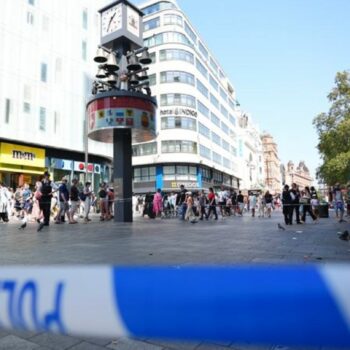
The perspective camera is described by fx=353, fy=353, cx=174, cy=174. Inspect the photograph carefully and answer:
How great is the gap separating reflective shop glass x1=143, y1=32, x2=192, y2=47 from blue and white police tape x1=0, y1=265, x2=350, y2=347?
5401 cm

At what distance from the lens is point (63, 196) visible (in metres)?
14.5

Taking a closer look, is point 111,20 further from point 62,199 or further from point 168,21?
point 168,21

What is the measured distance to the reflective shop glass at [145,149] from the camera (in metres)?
50.9

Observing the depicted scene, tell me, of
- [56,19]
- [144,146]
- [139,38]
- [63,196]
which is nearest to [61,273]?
[63,196]

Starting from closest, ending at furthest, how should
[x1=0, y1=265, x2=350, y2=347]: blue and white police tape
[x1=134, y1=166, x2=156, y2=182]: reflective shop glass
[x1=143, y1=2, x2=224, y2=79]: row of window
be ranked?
1. [x1=0, y1=265, x2=350, y2=347]: blue and white police tape
2. [x1=134, y1=166, x2=156, y2=182]: reflective shop glass
3. [x1=143, y1=2, x2=224, y2=79]: row of window

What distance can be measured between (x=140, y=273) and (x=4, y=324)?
49cm

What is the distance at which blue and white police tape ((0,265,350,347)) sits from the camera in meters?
0.80

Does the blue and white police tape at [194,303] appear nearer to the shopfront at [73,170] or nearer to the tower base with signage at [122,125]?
the tower base with signage at [122,125]

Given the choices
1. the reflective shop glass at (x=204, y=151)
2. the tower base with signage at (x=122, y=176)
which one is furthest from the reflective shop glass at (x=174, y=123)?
the tower base with signage at (x=122, y=176)

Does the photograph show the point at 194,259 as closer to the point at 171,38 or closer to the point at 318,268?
the point at 318,268

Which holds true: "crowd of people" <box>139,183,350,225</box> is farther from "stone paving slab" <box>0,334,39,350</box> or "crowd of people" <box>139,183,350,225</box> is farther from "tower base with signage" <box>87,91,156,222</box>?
"stone paving slab" <box>0,334,39,350</box>

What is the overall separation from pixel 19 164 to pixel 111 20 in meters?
14.1

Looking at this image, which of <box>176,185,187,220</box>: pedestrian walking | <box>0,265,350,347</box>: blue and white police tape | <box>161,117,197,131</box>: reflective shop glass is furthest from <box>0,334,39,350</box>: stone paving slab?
<box>161,117,197,131</box>: reflective shop glass

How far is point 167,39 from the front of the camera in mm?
51469
